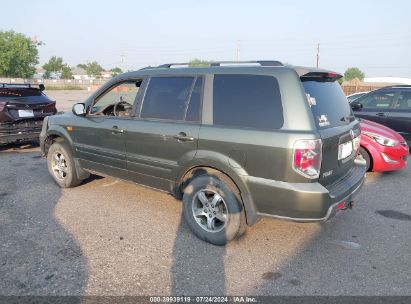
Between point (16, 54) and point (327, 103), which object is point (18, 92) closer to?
point (327, 103)

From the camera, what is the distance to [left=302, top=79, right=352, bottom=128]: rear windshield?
317 cm

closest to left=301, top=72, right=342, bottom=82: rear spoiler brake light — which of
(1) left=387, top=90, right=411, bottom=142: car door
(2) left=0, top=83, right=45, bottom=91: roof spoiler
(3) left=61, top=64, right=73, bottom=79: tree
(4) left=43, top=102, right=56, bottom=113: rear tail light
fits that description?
(1) left=387, top=90, right=411, bottom=142: car door

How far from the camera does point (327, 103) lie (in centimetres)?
342

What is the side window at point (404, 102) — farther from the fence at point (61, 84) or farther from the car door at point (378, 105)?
the fence at point (61, 84)

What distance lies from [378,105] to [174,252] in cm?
657

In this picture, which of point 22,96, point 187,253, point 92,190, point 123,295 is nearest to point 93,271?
point 123,295

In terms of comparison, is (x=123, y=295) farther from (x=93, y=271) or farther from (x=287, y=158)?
(x=287, y=158)

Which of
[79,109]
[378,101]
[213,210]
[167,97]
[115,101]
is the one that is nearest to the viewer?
[213,210]

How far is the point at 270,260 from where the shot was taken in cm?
329

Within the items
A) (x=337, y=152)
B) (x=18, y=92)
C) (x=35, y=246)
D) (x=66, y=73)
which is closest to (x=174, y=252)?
(x=35, y=246)

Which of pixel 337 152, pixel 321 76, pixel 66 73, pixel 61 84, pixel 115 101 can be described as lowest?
pixel 61 84

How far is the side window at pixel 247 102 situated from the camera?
3.11 meters

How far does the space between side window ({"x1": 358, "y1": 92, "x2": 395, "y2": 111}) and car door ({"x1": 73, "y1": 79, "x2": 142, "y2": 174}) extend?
19.1 feet

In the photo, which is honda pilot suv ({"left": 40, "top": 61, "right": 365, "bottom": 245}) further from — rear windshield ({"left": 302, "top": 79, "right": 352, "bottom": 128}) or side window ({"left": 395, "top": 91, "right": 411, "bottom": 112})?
side window ({"left": 395, "top": 91, "right": 411, "bottom": 112})
